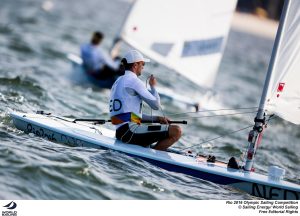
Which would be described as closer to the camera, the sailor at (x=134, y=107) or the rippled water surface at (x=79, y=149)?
the rippled water surface at (x=79, y=149)

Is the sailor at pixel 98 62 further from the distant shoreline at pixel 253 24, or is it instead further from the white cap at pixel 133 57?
the distant shoreline at pixel 253 24

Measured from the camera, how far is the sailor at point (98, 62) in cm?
1279

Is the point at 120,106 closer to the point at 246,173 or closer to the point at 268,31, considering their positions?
the point at 246,173

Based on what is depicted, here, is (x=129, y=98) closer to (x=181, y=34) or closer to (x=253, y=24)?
(x=181, y=34)

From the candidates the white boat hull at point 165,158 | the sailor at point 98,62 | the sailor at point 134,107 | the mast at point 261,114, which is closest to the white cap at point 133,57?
the sailor at point 134,107

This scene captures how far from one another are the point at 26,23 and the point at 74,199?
1779 cm

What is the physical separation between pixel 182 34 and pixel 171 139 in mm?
4497

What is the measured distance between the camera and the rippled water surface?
237 inches

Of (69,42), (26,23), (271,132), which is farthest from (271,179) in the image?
(26,23)

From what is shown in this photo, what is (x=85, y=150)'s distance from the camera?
7082 millimetres

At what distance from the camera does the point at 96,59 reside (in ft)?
42.3

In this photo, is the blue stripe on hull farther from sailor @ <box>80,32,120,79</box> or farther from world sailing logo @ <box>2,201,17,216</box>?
sailor @ <box>80,32,120,79</box>

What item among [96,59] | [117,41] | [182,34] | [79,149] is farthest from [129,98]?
[96,59]

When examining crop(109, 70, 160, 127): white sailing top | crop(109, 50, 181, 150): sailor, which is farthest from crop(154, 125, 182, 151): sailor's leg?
crop(109, 70, 160, 127): white sailing top
